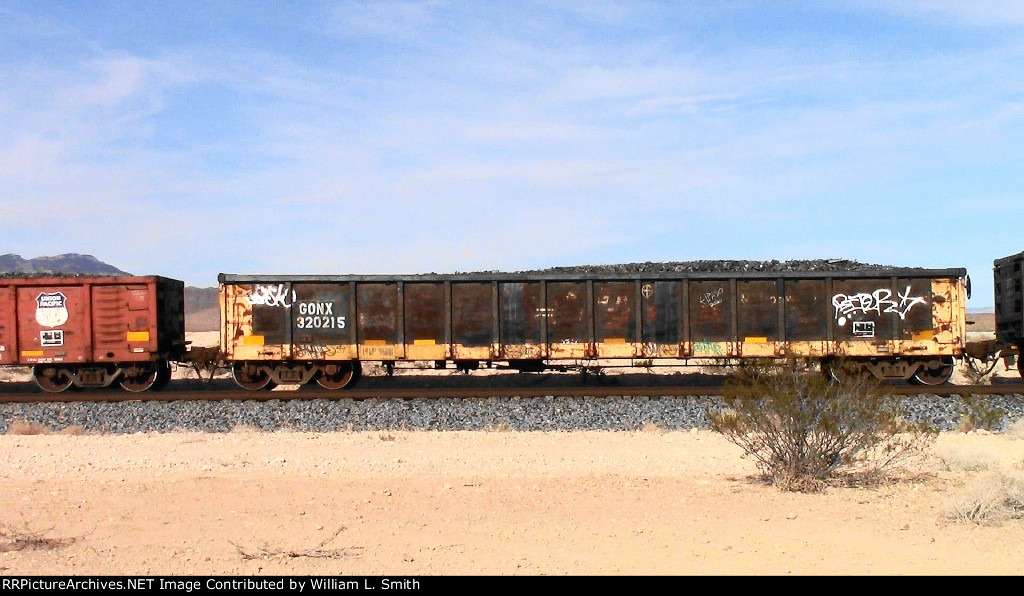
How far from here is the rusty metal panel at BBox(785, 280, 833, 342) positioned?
18.0 meters

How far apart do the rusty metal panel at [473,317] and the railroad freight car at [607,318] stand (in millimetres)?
22

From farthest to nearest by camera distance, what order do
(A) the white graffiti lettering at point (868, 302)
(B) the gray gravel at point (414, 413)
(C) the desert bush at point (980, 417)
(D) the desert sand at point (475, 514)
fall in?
(A) the white graffiti lettering at point (868, 302)
(B) the gray gravel at point (414, 413)
(C) the desert bush at point (980, 417)
(D) the desert sand at point (475, 514)

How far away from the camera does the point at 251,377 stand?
1827cm

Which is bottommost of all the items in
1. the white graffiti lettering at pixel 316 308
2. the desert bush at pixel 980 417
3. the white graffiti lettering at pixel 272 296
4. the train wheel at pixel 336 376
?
the desert bush at pixel 980 417

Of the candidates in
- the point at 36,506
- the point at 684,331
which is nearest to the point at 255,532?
the point at 36,506

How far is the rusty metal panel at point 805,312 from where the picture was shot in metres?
18.0

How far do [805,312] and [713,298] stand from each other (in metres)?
2.04

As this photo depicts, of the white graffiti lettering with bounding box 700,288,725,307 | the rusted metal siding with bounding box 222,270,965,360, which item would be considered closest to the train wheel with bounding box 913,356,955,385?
the rusted metal siding with bounding box 222,270,965,360

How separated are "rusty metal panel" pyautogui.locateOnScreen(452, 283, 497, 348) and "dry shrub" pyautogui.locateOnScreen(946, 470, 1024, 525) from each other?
446 inches

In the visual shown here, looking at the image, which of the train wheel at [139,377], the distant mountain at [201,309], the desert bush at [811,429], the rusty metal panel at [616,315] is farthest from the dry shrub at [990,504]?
the distant mountain at [201,309]

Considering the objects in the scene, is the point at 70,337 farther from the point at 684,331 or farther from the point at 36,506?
the point at 684,331

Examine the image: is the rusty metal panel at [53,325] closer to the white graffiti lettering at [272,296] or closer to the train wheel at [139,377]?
the train wheel at [139,377]

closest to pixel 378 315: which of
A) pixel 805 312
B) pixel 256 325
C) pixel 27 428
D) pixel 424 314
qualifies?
pixel 424 314

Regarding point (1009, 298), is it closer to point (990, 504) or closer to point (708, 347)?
point (708, 347)
